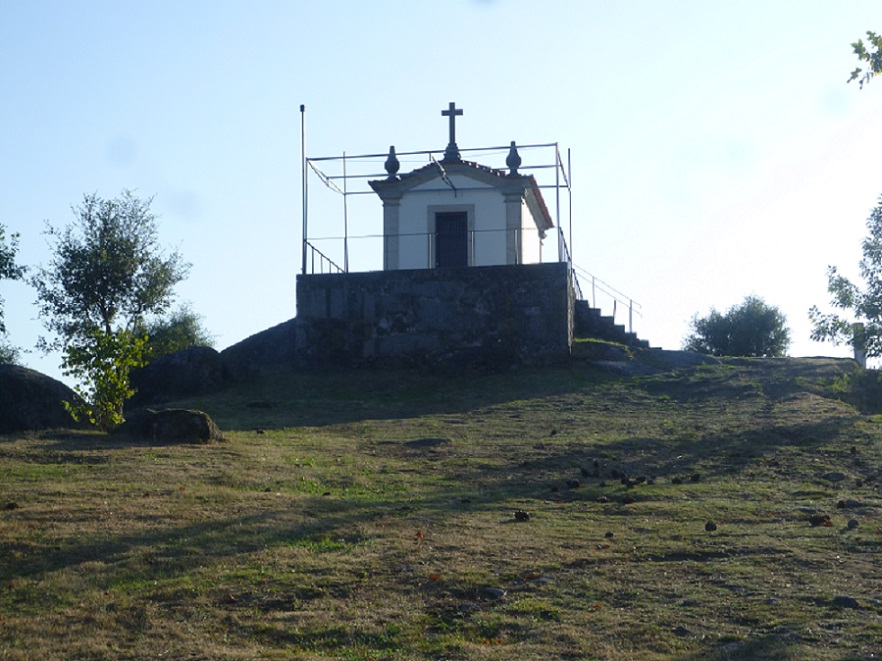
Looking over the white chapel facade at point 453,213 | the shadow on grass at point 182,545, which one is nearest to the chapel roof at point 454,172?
the white chapel facade at point 453,213

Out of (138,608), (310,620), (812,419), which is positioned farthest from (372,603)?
(812,419)

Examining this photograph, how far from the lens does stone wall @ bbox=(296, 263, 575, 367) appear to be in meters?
26.5

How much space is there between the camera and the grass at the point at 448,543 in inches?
324

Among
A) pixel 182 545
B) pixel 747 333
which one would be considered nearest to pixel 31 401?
pixel 182 545

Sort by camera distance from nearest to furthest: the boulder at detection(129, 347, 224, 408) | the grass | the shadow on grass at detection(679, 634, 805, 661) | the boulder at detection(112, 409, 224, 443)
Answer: the shadow on grass at detection(679, 634, 805, 661), the grass, the boulder at detection(112, 409, 224, 443), the boulder at detection(129, 347, 224, 408)

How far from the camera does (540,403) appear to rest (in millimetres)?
22312

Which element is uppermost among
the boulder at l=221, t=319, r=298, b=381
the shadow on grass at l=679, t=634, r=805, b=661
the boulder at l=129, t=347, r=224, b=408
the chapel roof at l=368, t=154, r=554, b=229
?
the chapel roof at l=368, t=154, r=554, b=229

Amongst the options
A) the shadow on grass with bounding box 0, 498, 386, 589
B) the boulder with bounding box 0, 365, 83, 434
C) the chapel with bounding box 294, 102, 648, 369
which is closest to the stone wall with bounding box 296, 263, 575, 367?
the chapel with bounding box 294, 102, 648, 369

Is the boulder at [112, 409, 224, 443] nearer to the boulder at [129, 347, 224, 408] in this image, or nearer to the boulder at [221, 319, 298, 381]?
the boulder at [129, 347, 224, 408]

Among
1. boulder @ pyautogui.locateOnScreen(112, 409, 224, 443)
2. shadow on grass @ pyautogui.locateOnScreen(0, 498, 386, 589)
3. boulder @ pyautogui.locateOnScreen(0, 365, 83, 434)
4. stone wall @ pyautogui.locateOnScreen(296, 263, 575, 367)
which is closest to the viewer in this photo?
shadow on grass @ pyautogui.locateOnScreen(0, 498, 386, 589)

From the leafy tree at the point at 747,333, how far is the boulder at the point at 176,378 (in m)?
16.6

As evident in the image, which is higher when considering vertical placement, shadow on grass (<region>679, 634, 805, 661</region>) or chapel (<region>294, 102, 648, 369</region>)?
chapel (<region>294, 102, 648, 369</region>)

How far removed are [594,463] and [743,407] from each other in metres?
7.04

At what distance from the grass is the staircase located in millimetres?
8877
